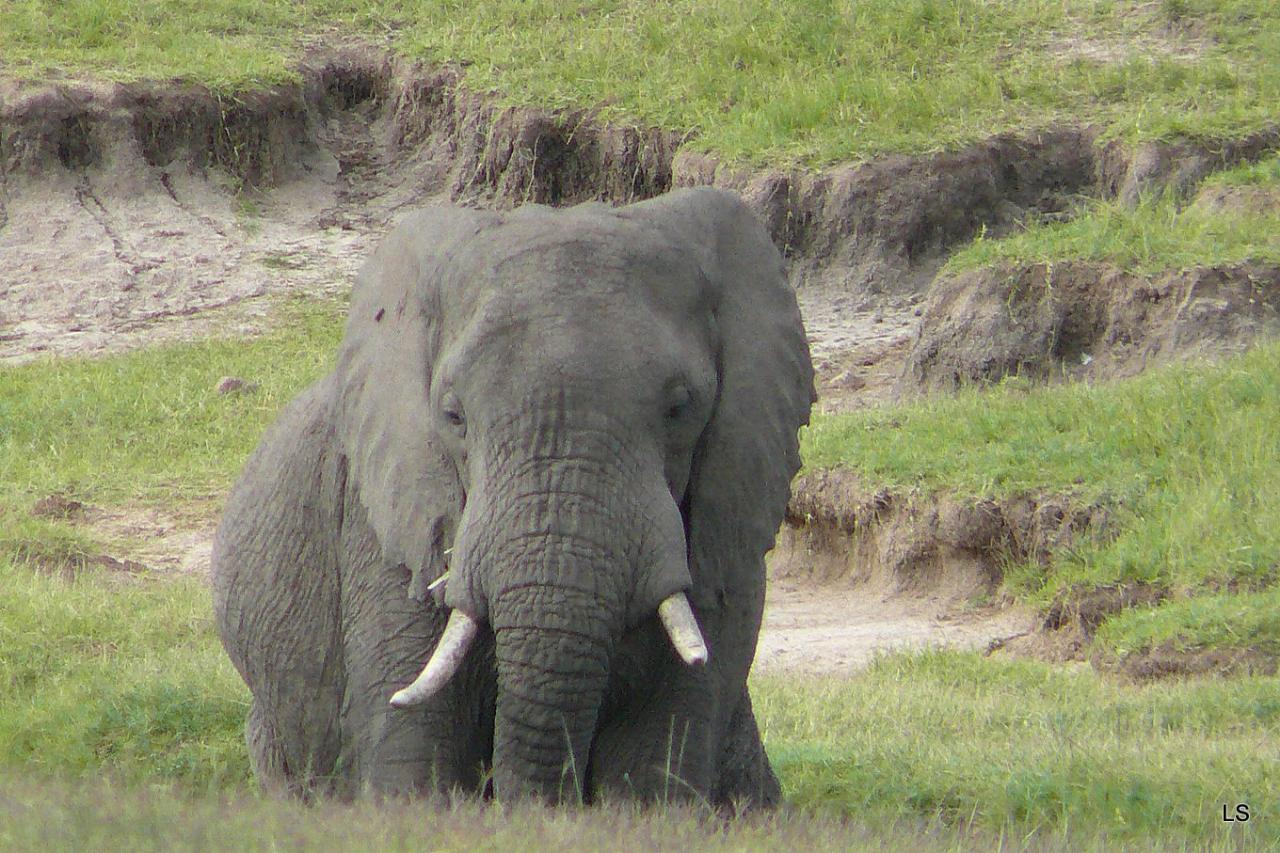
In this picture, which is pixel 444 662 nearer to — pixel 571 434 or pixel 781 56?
pixel 571 434

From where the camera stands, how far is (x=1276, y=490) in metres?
10.2

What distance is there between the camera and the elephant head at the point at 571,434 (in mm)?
4684

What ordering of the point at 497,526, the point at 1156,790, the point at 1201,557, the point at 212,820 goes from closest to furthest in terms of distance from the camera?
the point at 212,820 → the point at 497,526 → the point at 1156,790 → the point at 1201,557

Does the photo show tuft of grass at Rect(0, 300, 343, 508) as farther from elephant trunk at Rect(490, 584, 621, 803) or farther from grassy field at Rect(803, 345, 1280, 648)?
elephant trunk at Rect(490, 584, 621, 803)

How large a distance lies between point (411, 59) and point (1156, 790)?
13785mm

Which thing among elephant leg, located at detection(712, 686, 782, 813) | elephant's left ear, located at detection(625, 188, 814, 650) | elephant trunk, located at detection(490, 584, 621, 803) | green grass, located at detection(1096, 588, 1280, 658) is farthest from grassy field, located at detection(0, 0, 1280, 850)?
elephant's left ear, located at detection(625, 188, 814, 650)

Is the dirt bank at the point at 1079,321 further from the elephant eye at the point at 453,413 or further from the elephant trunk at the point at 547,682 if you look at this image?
the elephant trunk at the point at 547,682

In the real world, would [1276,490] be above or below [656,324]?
below

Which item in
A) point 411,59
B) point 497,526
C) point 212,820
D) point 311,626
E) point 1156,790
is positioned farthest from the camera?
point 411,59

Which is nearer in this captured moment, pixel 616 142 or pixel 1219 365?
pixel 1219 365

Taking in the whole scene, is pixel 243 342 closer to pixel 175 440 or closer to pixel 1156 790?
pixel 175 440

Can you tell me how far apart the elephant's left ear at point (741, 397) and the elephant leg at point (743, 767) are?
0.59 m

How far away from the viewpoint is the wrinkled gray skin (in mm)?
4715

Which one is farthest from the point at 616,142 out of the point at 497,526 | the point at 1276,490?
the point at 497,526
